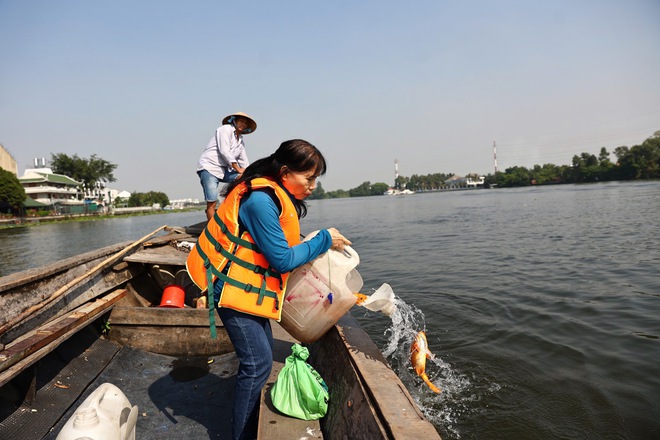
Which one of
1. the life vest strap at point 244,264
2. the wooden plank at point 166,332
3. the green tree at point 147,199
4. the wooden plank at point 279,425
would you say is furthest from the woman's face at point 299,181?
the green tree at point 147,199

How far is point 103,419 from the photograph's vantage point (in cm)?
205

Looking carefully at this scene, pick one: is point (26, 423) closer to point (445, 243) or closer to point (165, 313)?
point (165, 313)

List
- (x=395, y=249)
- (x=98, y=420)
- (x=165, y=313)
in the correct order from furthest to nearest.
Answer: (x=395, y=249)
(x=165, y=313)
(x=98, y=420)

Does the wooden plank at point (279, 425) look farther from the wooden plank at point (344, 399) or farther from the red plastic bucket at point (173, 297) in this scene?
the red plastic bucket at point (173, 297)

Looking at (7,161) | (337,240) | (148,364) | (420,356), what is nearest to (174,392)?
(148,364)

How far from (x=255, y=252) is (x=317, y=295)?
0.67 metres

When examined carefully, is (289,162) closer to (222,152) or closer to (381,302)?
(381,302)

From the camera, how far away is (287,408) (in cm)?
249

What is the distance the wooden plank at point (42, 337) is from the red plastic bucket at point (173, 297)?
63 cm

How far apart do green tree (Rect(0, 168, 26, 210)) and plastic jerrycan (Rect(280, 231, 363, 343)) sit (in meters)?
58.9

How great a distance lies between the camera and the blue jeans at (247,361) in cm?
230

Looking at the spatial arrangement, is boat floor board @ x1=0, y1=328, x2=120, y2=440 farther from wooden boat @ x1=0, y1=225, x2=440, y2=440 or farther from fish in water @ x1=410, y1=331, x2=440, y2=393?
fish in water @ x1=410, y1=331, x2=440, y2=393

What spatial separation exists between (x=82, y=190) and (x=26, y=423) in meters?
97.5

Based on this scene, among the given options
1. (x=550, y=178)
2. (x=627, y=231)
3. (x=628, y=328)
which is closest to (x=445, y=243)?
(x=627, y=231)
